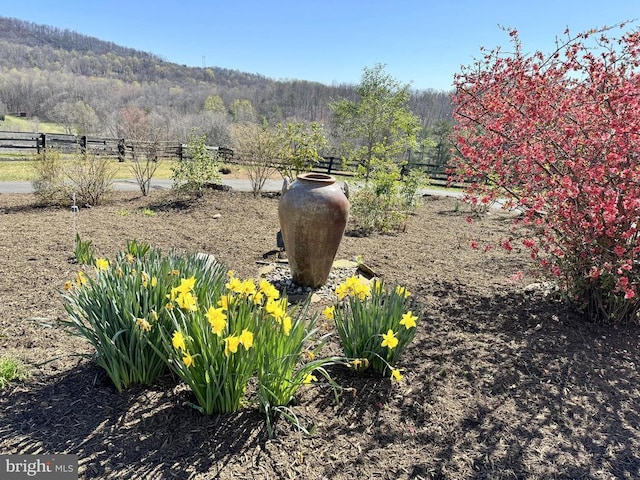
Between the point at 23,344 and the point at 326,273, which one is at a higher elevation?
the point at 326,273

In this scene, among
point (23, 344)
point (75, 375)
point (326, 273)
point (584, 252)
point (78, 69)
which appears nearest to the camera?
point (75, 375)

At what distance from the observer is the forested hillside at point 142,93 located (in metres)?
49.7

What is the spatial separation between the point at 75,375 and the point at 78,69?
352 ft

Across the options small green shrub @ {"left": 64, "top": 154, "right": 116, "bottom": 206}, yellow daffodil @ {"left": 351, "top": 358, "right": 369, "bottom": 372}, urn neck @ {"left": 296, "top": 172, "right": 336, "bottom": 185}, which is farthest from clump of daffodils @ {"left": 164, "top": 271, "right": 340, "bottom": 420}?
small green shrub @ {"left": 64, "top": 154, "right": 116, "bottom": 206}

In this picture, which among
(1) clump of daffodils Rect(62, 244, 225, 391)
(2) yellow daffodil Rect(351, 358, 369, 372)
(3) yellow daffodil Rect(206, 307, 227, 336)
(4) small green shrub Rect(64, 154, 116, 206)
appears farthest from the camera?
(4) small green shrub Rect(64, 154, 116, 206)

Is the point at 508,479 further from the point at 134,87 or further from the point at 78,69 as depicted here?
the point at 78,69

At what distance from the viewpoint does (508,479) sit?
1.97 meters

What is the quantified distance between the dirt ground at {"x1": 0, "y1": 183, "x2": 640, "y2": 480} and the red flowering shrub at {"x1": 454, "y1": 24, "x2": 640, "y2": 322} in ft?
1.81

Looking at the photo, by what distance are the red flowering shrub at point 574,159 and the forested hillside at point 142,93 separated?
3203 centimetres

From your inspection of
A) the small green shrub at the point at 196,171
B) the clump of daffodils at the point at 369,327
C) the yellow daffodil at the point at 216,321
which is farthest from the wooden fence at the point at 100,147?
the yellow daffodil at the point at 216,321

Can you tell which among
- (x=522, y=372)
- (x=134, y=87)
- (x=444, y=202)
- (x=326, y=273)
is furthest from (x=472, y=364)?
(x=134, y=87)

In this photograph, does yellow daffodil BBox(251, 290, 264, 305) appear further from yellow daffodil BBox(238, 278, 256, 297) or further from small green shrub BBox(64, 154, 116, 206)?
small green shrub BBox(64, 154, 116, 206)

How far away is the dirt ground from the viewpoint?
1964 mm

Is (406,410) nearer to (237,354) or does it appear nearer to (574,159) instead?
(237,354)
